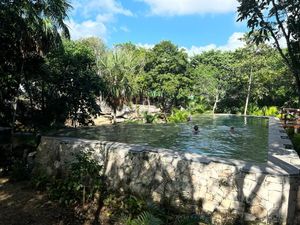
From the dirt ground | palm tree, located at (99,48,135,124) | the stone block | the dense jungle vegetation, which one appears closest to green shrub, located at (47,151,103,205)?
the dirt ground

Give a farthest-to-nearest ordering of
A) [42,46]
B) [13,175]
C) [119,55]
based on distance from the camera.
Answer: [119,55] → [42,46] → [13,175]

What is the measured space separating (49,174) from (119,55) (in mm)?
14881

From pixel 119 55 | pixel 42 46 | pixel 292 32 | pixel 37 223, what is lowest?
pixel 37 223

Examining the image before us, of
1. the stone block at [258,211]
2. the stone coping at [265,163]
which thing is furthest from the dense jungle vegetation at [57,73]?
the stone block at [258,211]

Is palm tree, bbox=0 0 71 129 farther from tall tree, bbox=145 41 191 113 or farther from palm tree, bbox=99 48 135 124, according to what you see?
tall tree, bbox=145 41 191 113

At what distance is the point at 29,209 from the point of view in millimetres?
6359

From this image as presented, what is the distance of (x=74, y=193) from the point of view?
21.9 feet

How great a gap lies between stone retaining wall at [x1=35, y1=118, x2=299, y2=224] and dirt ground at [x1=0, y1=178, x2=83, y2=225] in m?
1.46

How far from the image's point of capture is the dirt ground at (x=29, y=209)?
5820mm

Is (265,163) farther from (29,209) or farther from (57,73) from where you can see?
(57,73)

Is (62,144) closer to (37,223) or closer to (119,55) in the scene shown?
(37,223)

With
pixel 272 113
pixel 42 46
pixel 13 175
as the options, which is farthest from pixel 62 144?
pixel 272 113

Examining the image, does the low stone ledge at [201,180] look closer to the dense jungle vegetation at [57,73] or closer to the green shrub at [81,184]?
the green shrub at [81,184]

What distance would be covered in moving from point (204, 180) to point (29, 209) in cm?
366
